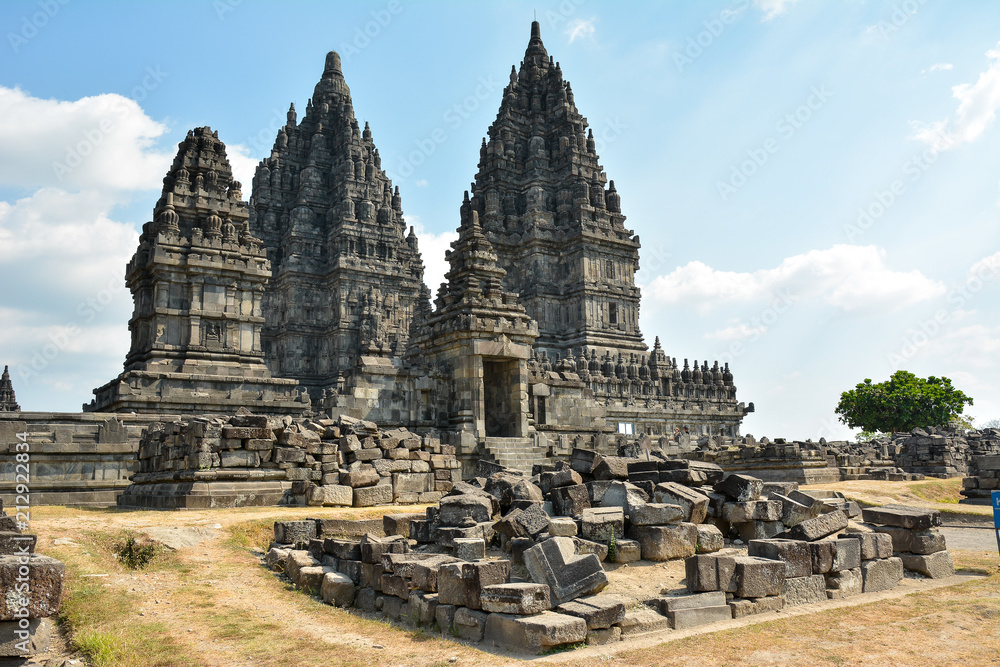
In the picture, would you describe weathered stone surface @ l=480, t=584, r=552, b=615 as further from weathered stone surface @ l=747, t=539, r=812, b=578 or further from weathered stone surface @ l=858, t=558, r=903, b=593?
weathered stone surface @ l=858, t=558, r=903, b=593

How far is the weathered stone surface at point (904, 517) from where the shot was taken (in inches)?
392

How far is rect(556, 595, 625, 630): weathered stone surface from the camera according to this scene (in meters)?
6.60

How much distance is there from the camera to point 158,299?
73.2 feet

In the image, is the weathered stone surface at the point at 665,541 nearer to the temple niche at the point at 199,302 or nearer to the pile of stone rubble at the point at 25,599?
the pile of stone rubble at the point at 25,599

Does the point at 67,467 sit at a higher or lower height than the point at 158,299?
lower

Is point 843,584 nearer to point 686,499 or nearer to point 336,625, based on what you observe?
point 686,499

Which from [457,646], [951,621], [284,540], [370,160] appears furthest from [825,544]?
[370,160]

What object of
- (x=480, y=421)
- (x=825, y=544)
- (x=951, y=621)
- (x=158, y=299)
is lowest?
(x=951, y=621)

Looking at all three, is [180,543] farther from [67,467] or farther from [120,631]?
[67,467]

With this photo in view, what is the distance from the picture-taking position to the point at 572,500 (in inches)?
410

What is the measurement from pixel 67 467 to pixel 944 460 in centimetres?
2798

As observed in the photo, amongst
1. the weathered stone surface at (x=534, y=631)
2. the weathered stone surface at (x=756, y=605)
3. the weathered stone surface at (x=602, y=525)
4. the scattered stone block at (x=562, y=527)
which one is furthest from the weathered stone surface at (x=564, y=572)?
the weathered stone surface at (x=602, y=525)

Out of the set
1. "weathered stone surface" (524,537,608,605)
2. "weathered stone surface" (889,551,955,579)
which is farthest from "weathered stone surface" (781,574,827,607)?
"weathered stone surface" (524,537,608,605)

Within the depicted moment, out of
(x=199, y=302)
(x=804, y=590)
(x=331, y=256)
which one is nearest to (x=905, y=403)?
(x=331, y=256)
